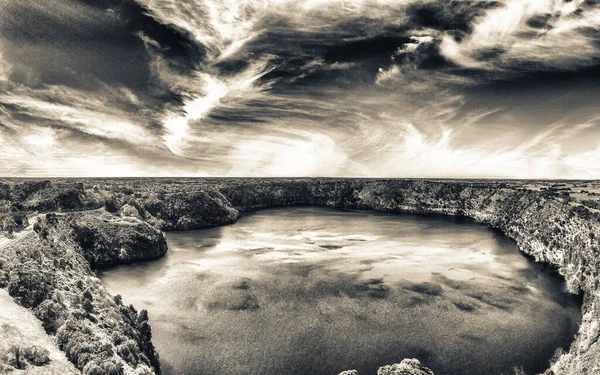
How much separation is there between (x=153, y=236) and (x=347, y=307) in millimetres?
47829

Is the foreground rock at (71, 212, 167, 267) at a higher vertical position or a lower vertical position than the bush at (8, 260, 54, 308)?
lower

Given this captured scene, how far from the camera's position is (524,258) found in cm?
6688

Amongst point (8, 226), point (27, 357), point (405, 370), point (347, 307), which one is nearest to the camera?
point (27, 357)

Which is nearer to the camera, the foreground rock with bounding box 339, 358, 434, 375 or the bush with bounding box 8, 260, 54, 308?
the foreground rock with bounding box 339, 358, 434, 375

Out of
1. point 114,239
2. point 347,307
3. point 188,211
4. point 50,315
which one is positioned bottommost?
point 347,307

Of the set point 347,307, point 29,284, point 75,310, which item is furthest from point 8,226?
point 347,307

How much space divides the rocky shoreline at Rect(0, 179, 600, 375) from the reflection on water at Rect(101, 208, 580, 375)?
13.1 ft

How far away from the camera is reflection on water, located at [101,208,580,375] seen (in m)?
30.4

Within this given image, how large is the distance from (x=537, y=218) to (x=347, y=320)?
63626 mm

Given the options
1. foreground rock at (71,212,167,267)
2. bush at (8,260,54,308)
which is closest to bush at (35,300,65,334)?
bush at (8,260,54,308)

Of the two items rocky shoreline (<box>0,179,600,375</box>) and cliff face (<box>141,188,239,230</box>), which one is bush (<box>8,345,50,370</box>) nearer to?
rocky shoreline (<box>0,179,600,375</box>)

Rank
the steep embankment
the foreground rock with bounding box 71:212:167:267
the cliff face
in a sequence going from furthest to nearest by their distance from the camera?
the cliff face < the foreground rock with bounding box 71:212:167:267 < the steep embankment

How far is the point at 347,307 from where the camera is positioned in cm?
4169

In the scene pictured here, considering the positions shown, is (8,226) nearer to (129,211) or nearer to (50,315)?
(50,315)
